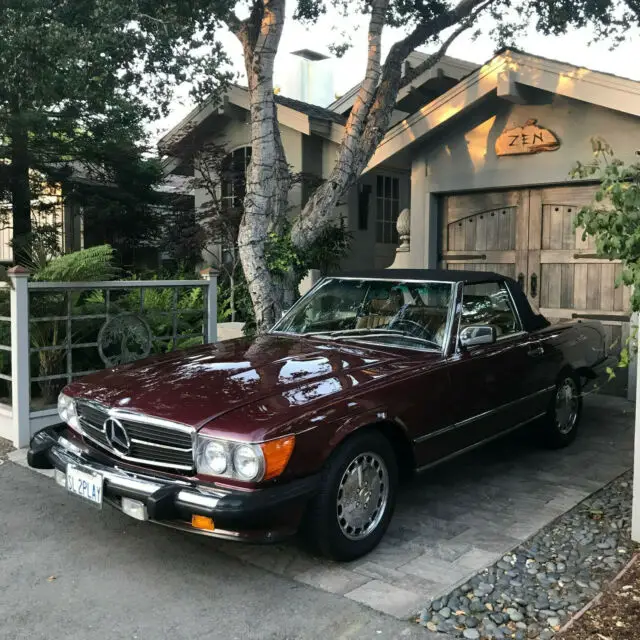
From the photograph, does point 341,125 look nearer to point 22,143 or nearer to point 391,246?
point 391,246

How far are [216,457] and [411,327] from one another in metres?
1.92

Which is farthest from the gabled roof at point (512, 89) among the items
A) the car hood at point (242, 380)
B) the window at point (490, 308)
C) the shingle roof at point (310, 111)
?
the car hood at point (242, 380)

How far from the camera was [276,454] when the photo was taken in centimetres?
337

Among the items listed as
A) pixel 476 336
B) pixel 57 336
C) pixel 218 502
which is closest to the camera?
pixel 218 502

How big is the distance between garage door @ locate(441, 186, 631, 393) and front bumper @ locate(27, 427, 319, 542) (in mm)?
5644

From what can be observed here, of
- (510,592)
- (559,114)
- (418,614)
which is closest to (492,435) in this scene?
(510,592)

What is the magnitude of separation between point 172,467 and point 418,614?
140 centimetres

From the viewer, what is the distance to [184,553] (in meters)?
4.03

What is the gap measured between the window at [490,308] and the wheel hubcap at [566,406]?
94 centimetres

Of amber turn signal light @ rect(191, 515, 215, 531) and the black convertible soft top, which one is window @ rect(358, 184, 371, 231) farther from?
amber turn signal light @ rect(191, 515, 215, 531)

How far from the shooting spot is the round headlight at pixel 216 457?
3414 mm

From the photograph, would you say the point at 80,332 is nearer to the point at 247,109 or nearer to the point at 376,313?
the point at 376,313

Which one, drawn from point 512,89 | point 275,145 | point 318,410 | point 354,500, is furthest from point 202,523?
point 512,89

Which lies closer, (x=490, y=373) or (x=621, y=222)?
(x=621, y=222)
